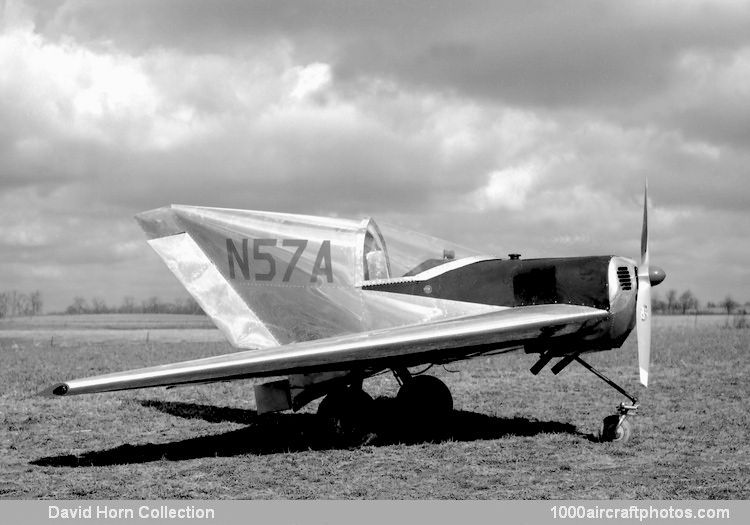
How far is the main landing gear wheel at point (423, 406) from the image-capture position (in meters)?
9.82

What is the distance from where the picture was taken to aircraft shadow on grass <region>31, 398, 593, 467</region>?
8.31 m

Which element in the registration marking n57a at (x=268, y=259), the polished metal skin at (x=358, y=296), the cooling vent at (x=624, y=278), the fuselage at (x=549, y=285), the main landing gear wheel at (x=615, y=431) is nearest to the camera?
the polished metal skin at (x=358, y=296)

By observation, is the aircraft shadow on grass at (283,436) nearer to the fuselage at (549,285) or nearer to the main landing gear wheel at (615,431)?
the main landing gear wheel at (615,431)

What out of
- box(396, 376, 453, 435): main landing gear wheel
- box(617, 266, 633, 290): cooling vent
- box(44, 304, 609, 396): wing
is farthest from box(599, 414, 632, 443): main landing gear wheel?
box(396, 376, 453, 435): main landing gear wheel

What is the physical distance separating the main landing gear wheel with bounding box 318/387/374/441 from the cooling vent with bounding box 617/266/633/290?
332cm

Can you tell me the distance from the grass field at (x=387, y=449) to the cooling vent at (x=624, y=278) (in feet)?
6.28

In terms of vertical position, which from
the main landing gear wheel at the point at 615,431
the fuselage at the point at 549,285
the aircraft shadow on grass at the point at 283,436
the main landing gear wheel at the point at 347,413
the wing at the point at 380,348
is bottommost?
the aircraft shadow on grass at the point at 283,436

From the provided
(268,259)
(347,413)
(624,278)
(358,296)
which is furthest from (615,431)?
(268,259)

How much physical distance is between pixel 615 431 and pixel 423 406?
2.58 meters

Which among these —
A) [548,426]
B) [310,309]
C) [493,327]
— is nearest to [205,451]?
[310,309]

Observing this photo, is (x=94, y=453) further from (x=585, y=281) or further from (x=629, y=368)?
(x=629, y=368)

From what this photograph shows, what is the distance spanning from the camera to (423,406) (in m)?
9.87

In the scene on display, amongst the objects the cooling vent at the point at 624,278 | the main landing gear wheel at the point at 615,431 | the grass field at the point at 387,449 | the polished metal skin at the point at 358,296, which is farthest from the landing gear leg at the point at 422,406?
the cooling vent at the point at 624,278
